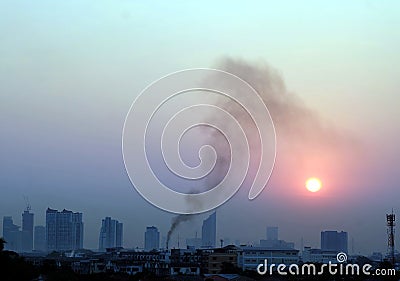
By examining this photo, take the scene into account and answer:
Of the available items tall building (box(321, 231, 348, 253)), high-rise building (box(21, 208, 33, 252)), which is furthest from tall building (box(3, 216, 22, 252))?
tall building (box(321, 231, 348, 253))

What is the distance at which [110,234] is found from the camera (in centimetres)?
8488

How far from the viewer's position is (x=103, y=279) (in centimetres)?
2697

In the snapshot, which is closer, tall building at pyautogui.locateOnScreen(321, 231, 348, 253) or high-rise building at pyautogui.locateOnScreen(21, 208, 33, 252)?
tall building at pyautogui.locateOnScreen(321, 231, 348, 253)

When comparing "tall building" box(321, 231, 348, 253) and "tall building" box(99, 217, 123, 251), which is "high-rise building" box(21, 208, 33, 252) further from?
"tall building" box(321, 231, 348, 253)

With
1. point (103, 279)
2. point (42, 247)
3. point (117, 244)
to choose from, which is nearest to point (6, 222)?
point (42, 247)

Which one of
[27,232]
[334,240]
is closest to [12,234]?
[27,232]

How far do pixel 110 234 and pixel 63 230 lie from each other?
6877mm

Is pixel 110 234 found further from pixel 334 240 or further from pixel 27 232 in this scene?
pixel 334 240

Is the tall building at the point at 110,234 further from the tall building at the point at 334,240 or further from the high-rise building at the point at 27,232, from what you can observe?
the tall building at the point at 334,240

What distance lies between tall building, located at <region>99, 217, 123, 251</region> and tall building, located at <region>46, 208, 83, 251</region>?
4.59m

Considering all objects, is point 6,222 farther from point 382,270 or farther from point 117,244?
point 382,270

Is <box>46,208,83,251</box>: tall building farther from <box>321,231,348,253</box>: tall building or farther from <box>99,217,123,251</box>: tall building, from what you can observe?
<box>321,231,348,253</box>: tall building

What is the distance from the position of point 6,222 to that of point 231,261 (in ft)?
182

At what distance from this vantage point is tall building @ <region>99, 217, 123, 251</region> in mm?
83938
